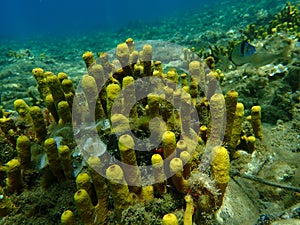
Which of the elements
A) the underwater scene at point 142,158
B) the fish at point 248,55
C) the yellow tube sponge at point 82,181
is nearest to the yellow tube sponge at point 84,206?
the underwater scene at point 142,158

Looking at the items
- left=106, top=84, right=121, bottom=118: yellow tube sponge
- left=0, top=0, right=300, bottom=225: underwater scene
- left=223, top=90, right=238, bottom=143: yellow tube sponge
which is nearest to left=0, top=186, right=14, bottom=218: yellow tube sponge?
left=0, top=0, right=300, bottom=225: underwater scene

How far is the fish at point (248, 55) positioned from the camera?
14.7 feet

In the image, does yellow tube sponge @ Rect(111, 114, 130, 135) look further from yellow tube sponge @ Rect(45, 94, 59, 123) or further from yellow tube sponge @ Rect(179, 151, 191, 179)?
yellow tube sponge @ Rect(45, 94, 59, 123)

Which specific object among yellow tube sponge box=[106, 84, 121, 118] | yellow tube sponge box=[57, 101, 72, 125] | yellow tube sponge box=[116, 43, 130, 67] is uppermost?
yellow tube sponge box=[116, 43, 130, 67]

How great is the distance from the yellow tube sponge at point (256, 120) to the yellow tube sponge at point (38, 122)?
239cm

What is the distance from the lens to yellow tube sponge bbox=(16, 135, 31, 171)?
2.25m

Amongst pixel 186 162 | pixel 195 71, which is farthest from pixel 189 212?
pixel 195 71

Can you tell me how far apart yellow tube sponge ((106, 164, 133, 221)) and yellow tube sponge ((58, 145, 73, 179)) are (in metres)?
0.56

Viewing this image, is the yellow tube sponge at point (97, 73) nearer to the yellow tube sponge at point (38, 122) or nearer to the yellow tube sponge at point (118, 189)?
the yellow tube sponge at point (38, 122)

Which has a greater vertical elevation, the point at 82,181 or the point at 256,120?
the point at 82,181

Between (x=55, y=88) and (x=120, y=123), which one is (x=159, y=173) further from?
(x=55, y=88)

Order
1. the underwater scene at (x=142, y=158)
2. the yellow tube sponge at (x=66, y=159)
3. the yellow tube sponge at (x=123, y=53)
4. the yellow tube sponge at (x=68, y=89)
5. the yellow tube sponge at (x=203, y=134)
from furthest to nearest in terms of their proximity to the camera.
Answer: the yellow tube sponge at (x=123, y=53) → the yellow tube sponge at (x=68, y=89) → the yellow tube sponge at (x=203, y=134) → the yellow tube sponge at (x=66, y=159) → the underwater scene at (x=142, y=158)

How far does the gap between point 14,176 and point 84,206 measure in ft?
2.93

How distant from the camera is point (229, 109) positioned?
2.28 m
